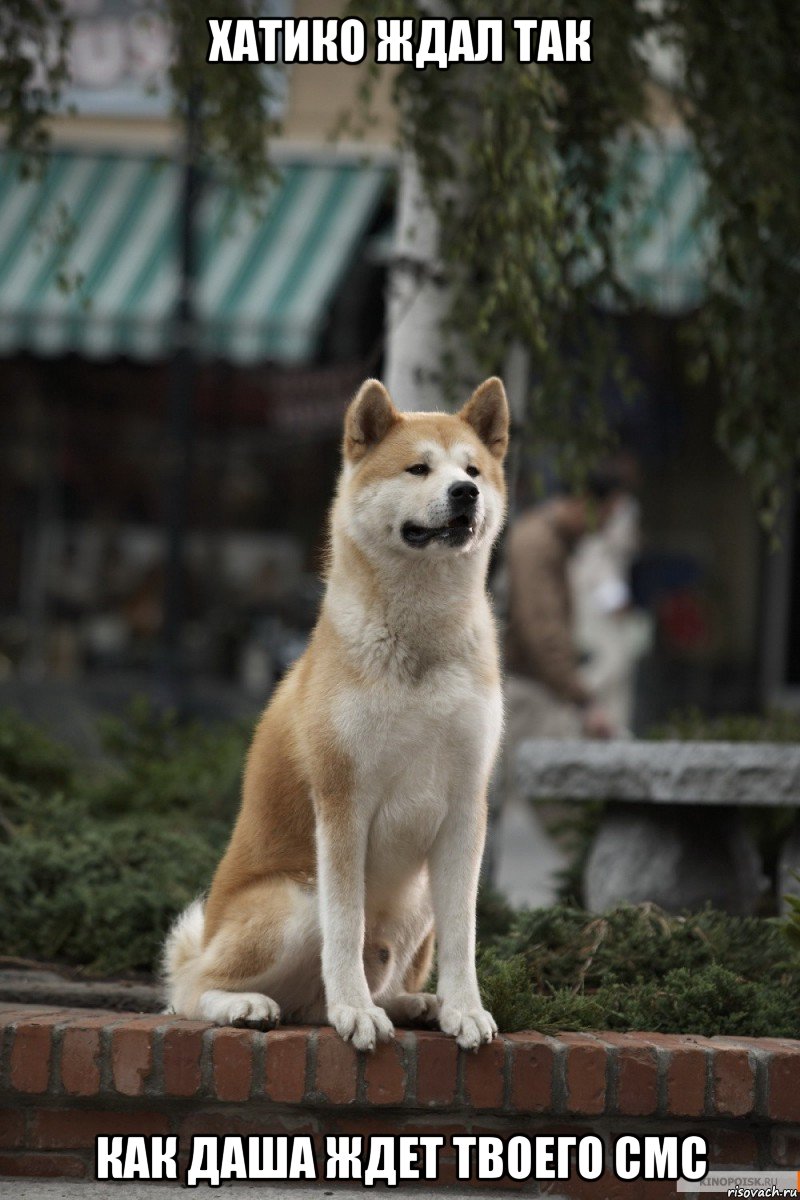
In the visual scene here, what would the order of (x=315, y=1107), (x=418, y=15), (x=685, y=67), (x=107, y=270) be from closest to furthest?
1. (x=315, y=1107)
2. (x=418, y=15)
3. (x=685, y=67)
4. (x=107, y=270)

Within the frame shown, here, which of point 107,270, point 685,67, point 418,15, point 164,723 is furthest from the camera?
point 107,270

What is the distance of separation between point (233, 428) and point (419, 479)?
991cm

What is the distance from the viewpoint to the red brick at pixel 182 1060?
337cm

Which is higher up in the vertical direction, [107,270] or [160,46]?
[160,46]

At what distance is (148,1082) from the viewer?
339 centimetres

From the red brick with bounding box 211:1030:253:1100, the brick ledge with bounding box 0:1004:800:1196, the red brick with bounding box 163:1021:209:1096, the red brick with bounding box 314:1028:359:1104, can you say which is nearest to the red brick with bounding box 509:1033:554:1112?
the brick ledge with bounding box 0:1004:800:1196

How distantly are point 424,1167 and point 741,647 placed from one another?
1046 cm

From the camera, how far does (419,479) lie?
3305mm

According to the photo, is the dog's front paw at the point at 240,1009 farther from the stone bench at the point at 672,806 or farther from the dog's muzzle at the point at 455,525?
the stone bench at the point at 672,806

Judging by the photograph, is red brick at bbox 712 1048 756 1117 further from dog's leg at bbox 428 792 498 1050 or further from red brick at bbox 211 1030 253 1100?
red brick at bbox 211 1030 253 1100

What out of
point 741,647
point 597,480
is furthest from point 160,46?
point 741,647

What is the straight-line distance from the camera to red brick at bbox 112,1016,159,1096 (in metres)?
3.38

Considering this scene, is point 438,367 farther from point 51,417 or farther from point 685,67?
point 51,417

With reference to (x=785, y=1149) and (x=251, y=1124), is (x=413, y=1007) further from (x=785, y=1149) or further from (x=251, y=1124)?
(x=785, y=1149)
